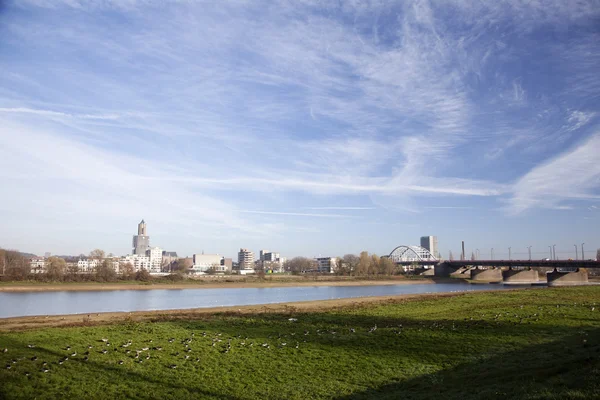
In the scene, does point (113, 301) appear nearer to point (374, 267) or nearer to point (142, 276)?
point (142, 276)

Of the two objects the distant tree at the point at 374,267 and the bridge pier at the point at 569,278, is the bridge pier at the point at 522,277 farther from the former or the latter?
the distant tree at the point at 374,267

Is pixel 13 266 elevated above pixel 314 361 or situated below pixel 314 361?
above

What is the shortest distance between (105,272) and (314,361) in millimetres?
108758

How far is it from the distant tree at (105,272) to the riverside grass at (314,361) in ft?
311

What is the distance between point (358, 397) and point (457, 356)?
23.8ft

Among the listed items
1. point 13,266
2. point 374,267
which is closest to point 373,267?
point 374,267

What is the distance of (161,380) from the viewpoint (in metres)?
15.0

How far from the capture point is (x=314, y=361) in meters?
18.2

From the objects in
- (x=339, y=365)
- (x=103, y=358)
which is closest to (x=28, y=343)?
(x=103, y=358)

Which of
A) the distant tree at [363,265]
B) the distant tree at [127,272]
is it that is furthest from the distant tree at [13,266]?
the distant tree at [363,265]

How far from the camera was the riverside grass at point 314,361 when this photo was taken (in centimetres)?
1358

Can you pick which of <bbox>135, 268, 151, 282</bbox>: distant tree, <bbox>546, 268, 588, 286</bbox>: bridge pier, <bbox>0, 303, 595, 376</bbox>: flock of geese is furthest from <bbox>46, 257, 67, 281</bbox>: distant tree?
<bbox>546, 268, 588, 286</bbox>: bridge pier

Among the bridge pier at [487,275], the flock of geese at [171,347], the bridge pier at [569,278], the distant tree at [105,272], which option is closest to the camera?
the flock of geese at [171,347]

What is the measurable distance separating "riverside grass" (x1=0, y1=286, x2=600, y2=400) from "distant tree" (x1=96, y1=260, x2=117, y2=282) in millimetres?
94669
